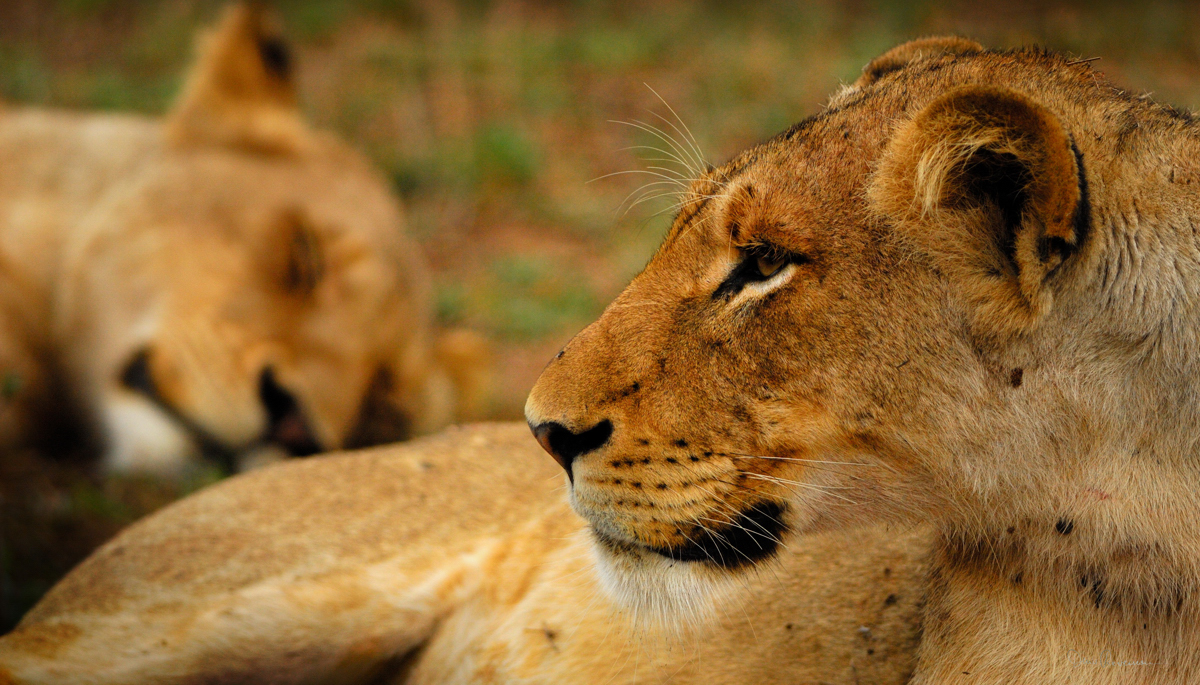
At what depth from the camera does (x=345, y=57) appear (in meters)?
8.11

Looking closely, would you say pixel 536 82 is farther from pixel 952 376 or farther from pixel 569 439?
pixel 952 376

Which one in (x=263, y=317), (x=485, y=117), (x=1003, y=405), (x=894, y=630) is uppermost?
(x=485, y=117)

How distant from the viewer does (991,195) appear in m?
1.72

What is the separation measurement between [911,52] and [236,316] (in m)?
2.32

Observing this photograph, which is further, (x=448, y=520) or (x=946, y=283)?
(x=448, y=520)

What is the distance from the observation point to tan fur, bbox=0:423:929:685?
214 cm


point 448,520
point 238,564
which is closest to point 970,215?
point 448,520

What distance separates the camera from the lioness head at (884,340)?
1.67m

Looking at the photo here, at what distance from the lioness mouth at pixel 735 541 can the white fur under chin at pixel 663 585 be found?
0.6 inches

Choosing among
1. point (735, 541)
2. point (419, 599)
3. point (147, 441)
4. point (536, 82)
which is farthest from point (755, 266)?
point (536, 82)

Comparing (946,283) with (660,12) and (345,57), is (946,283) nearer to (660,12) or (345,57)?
(345,57)

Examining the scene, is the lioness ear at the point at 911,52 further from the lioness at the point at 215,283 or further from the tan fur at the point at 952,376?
the lioness at the point at 215,283

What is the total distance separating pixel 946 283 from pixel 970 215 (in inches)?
4.1

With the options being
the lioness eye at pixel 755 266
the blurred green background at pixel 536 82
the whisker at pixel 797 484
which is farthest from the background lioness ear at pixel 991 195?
the blurred green background at pixel 536 82
